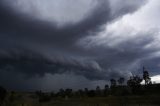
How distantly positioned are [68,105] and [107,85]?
63984 millimetres

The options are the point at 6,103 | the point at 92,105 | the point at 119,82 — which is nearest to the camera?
the point at 6,103

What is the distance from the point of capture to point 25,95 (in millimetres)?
60812

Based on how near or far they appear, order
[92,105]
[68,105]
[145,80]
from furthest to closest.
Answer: [145,80]
[68,105]
[92,105]

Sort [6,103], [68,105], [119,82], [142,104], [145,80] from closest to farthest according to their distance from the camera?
[6,103]
[142,104]
[68,105]
[145,80]
[119,82]

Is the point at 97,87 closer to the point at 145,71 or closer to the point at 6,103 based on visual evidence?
the point at 145,71

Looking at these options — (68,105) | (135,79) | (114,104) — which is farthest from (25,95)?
(135,79)

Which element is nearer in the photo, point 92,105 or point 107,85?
point 92,105

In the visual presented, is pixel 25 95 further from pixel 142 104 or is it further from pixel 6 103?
pixel 142 104

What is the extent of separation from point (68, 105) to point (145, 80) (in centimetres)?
4739

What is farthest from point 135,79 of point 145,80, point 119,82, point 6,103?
point 6,103

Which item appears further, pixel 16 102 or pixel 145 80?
pixel 145 80

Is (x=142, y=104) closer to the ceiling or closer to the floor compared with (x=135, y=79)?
closer to the floor

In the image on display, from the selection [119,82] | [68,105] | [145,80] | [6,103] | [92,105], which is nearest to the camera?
[6,103]

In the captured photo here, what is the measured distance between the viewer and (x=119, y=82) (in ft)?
419
